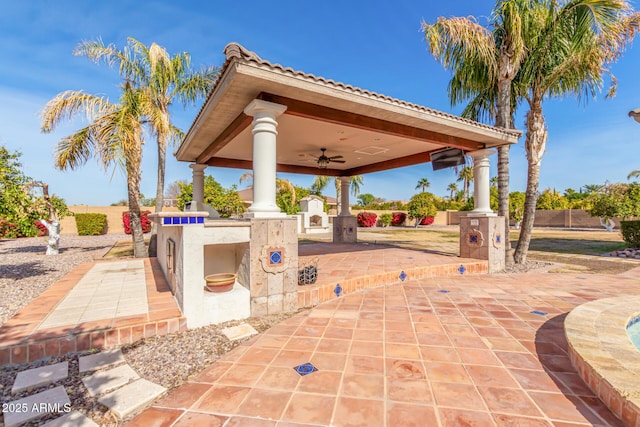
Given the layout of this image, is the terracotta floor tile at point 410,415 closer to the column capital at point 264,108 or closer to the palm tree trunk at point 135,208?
the column capital at point 264,108

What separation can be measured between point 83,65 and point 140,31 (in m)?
2.25

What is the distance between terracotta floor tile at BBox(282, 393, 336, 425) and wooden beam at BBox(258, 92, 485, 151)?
12.9 feet

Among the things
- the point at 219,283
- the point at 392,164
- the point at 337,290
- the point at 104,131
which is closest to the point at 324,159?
the point at 392,164

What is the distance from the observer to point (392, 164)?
32.0ft

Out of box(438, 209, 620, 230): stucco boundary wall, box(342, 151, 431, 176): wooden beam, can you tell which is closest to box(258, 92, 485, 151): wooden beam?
box(342, 151, 431, 176): wooden beam

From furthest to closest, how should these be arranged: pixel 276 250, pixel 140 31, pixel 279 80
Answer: pixel 140 31, pixel 276 250, pixel 279 80

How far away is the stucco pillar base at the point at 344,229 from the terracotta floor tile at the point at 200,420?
9682mm

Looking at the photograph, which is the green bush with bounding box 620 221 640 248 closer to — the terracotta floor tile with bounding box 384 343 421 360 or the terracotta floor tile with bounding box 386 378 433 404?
the terracotta floor tile with bounding box 384 343 421 360

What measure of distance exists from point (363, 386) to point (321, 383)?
1.19 feet

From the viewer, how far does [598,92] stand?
8.13 meters

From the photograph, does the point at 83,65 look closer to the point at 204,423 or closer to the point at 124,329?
the point at 124,329

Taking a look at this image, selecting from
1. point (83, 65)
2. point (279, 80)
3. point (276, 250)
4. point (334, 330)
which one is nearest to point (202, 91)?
point (83, 65)

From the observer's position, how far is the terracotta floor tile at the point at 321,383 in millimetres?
2316

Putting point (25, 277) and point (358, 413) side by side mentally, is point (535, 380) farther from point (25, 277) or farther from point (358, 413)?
point (25, 277)
